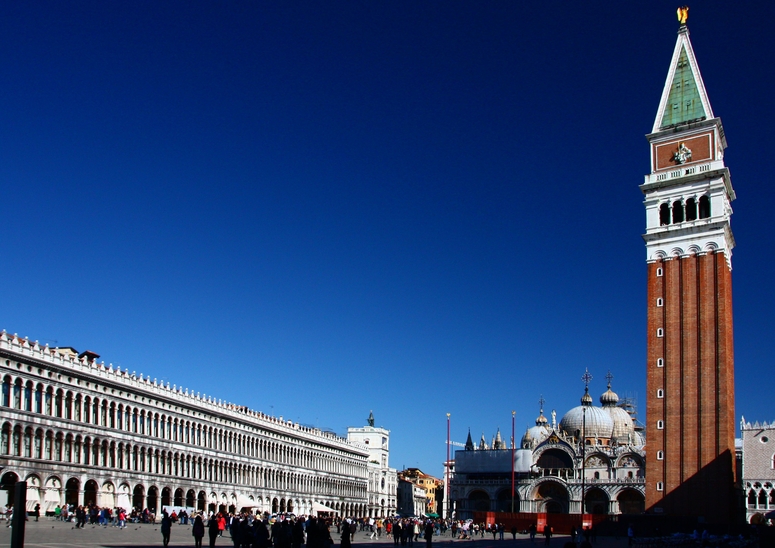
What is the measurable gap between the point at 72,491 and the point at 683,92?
5729 centimetres

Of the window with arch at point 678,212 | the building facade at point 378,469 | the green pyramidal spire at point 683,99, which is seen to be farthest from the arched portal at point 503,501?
the green pyramidal spire at point 683,99

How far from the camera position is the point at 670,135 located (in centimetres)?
7038

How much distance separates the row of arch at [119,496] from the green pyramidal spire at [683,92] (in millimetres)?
46899

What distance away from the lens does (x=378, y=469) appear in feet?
416

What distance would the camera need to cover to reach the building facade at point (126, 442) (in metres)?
49.9

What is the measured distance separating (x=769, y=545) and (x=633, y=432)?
104 m

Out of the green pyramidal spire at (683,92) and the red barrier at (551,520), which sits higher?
the green pyramidal spire at (683,92)

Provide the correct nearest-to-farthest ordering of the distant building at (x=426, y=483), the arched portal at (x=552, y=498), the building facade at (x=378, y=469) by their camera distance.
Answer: the arched portal at (x=552, y=498)
the building facade at (x=378, y=469)
the distant building at (x=426, y=483)

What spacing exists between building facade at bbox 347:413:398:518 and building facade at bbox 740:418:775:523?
61.2 meters

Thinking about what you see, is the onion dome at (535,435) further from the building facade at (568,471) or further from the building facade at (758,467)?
the building facade at (758,467)

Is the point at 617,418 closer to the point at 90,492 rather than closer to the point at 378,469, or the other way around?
the point at 378,469

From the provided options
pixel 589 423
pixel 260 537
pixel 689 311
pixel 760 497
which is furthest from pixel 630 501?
pixel 260 537

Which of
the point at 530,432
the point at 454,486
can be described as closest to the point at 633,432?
the point at 530,432

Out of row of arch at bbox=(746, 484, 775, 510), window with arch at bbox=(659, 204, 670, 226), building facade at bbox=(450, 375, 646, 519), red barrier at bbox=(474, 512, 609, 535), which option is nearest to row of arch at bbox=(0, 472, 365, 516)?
red barrier at bbox=(474, 512, 609, 535)
